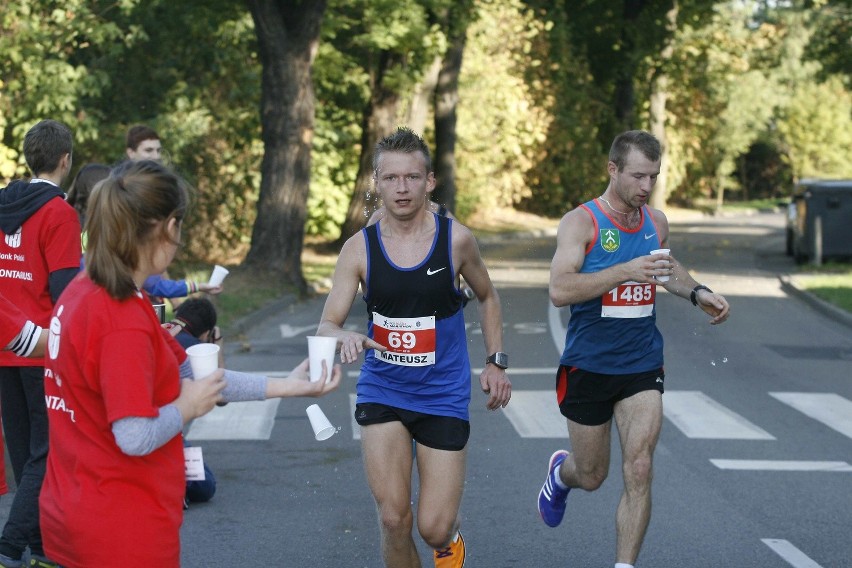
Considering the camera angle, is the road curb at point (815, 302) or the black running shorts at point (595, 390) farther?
the road curb at point (815, 302)

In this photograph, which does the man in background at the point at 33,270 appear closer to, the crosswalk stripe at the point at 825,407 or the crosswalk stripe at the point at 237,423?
the crosswalk stripe at the point at 237,423

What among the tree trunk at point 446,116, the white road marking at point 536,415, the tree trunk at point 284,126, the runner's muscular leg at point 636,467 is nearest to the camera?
the runner's muscular leg at point 636,467

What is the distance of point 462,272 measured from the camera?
5812 mm

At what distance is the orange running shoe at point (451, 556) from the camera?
5.89 metres

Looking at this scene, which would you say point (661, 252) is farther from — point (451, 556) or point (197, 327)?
point (197, 327)

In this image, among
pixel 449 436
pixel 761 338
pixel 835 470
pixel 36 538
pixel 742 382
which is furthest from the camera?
pixel 761 338

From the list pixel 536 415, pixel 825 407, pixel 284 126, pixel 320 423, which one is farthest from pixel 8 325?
pixel 284 126

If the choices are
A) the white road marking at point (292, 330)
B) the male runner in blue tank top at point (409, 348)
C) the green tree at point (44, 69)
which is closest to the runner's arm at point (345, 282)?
the male runner in blue tank top at point (409, 348)

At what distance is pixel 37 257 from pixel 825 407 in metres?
7.75

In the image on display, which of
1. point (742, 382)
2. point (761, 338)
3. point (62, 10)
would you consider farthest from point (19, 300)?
point (62, 10)

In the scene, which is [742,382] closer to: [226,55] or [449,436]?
[449,436]

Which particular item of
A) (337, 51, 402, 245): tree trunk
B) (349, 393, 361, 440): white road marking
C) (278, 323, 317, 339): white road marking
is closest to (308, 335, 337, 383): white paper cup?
(349, 393, 361, 440): white road marking

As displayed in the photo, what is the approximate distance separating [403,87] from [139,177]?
2711cm

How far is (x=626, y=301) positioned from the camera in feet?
21.2
